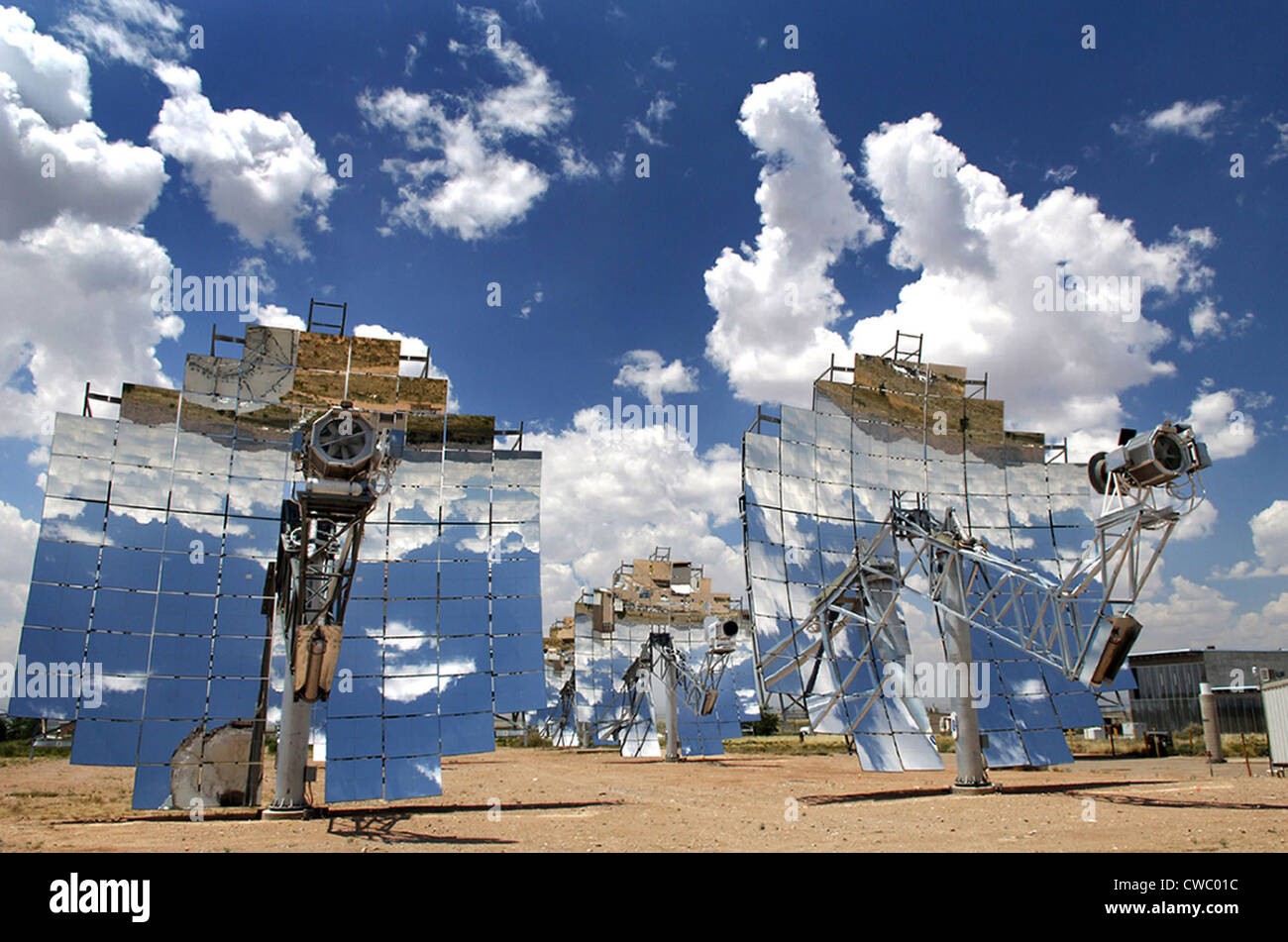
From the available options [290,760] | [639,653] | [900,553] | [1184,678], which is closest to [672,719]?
[639,653]

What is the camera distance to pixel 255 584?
21.2 m

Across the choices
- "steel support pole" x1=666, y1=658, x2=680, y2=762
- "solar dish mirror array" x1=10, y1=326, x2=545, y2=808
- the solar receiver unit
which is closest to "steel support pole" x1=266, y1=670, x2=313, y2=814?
"solar dish mirror array" x1=10, y1=326, x2=545, y2=808

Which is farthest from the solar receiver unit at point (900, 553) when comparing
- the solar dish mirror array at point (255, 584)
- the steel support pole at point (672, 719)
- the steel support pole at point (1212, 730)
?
the steel support pole at point (672, 719)

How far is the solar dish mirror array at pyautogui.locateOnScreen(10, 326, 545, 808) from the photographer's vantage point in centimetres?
1923

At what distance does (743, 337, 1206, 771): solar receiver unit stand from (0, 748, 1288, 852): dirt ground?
2.50 m

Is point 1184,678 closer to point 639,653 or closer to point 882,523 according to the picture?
point 639,653

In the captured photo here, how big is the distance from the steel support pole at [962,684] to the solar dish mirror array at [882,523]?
69 centimetres

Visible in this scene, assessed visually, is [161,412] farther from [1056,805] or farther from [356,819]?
[1056,805]

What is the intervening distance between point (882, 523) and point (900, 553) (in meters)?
1.06

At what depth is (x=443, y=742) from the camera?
20.6 m

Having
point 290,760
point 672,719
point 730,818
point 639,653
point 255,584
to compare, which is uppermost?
point 255,584

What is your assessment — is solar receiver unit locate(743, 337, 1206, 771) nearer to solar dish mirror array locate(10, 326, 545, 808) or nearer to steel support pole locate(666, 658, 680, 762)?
solar dish mirror array locate(10, 326, 545, 808)
